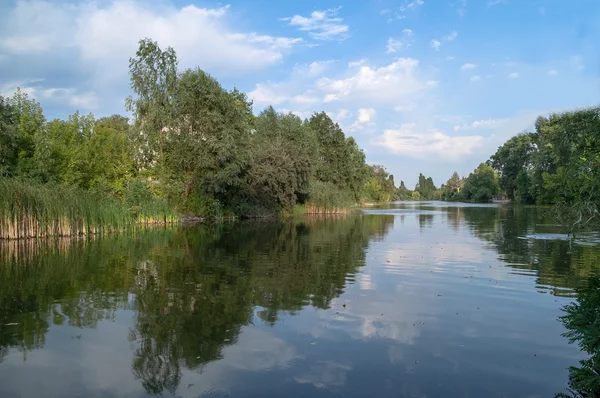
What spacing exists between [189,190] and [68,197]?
17.6 metres

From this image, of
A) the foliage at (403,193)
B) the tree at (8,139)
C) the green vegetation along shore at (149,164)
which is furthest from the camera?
the foliage at (403,193)

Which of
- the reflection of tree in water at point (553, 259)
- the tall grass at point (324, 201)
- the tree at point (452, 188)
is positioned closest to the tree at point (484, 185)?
the tree at point (452, 188)

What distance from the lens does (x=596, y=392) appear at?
5.72 metres

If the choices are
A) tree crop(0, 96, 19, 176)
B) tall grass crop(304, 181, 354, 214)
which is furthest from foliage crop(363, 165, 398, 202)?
tree crop(0, 96, 19, 176)

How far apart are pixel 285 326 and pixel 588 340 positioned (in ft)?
16.8

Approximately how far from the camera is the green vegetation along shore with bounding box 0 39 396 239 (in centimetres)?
2414

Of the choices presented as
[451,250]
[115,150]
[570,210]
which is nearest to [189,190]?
[115,150]

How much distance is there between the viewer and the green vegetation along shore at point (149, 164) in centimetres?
2414

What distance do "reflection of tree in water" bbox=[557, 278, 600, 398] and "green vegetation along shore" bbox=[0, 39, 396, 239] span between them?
881 inches

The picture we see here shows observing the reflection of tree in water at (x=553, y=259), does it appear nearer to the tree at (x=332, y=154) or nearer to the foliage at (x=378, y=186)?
the tree at (x=332, y=154)

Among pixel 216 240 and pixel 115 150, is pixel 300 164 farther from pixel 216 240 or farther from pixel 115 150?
pixel 216 240

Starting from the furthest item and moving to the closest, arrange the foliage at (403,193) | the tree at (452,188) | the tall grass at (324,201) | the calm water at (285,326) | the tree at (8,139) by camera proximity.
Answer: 1. the foliage at (403,193)
2. the tree at (452,188)
3. the tall grass at (324,201)
4. the tree at (8,139)
5. the calm water at (285,326)

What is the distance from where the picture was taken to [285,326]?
351 inches

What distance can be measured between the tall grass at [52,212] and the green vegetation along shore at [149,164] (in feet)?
0.16
